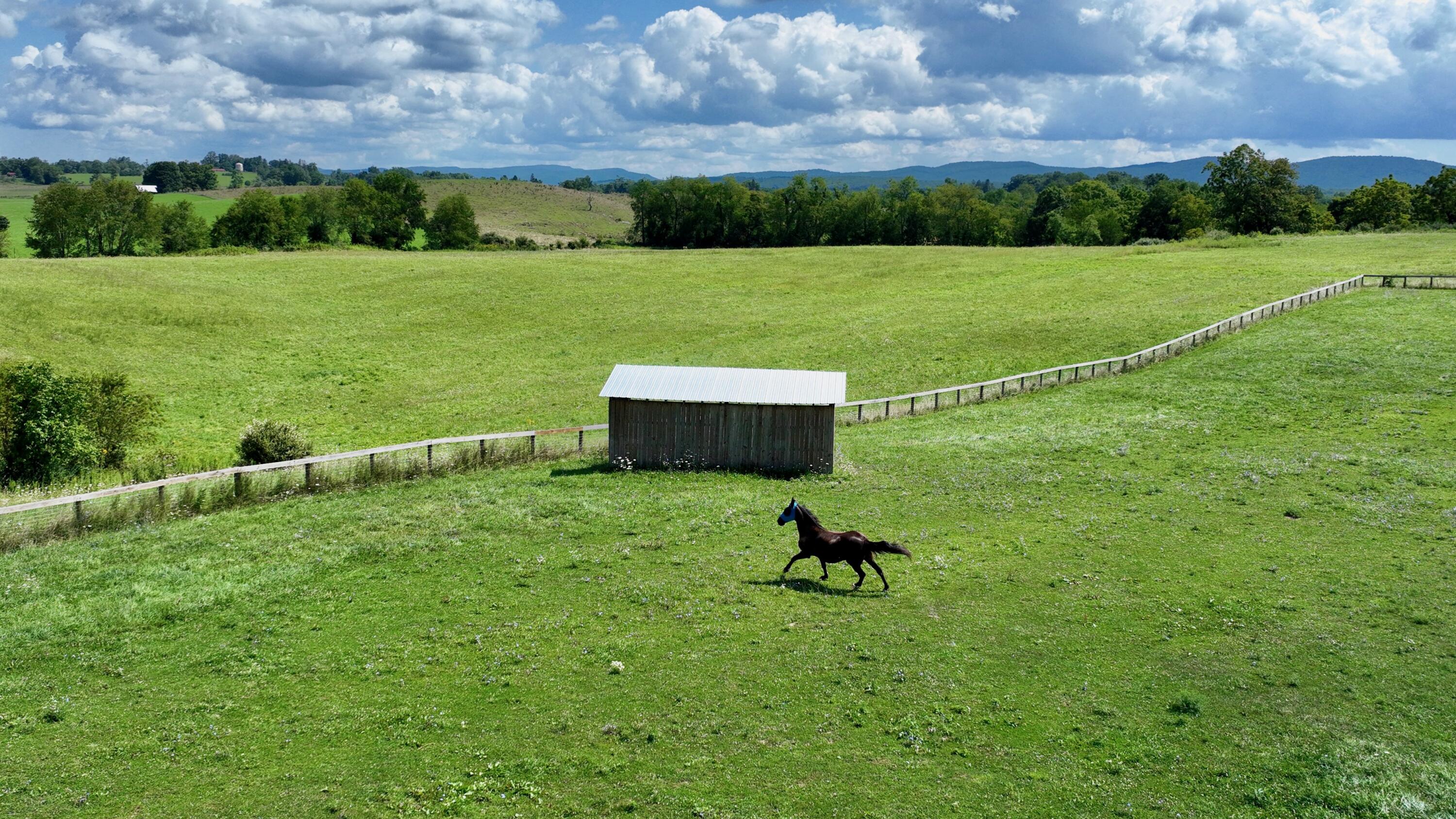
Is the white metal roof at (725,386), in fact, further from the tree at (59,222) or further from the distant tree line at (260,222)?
the tree at (59,222)

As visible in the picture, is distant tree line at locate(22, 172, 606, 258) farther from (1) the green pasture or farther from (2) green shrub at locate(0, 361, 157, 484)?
(2) green shrub at locate(0, 361, 157, 484)

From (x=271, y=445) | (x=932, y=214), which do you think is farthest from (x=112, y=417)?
(x=932, y=214)

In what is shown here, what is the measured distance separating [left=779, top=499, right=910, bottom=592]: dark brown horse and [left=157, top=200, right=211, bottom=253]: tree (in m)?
114

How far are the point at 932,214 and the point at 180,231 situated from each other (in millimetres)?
103732

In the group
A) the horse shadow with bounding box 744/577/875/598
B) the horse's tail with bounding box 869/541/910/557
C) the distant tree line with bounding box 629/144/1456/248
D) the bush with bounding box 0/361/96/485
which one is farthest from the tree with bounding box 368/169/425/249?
the horse's tail with bounding box 869/541/910/557

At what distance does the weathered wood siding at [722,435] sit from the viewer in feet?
89.7

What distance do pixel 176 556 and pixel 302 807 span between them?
11.1m

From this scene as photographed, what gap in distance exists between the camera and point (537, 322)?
6481 cm

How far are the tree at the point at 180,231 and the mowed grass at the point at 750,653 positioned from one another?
106073mm

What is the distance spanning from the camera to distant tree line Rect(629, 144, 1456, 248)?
12306 cm

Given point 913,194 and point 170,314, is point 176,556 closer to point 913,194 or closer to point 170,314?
point 170,314

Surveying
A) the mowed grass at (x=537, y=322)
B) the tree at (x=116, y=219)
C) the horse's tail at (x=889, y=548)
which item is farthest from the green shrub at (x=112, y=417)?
the tree at (x=116, y=219)

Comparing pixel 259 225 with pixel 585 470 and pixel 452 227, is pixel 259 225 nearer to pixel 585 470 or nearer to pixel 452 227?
pixel 452 227

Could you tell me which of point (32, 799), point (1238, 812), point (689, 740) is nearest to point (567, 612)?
point (689, 740)
